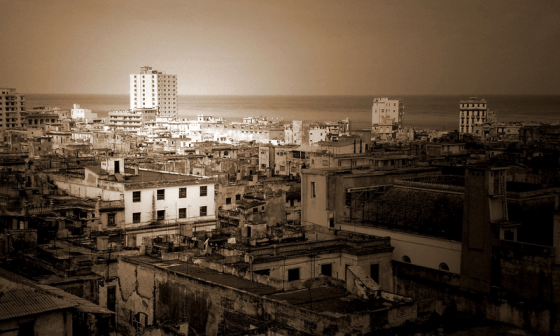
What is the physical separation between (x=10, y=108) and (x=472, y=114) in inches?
2543

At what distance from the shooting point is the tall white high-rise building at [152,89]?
154m

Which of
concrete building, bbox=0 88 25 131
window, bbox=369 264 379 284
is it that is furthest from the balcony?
concrete building, bbox=0 88 25 131

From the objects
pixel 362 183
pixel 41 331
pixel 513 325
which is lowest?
pixel 513 325

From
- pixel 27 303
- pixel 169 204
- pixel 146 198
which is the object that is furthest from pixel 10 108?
pixel 27 303

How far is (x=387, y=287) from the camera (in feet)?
70.2

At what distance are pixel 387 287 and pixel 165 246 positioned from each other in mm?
6433

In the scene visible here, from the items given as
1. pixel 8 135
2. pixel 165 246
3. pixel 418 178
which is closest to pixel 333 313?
pixel 165 246

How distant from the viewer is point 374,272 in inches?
845

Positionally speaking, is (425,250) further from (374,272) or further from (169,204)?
(169,204)

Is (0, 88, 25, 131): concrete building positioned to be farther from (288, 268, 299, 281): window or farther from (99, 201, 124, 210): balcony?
(288, 268, 299, 281): window

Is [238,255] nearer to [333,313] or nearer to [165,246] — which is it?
[165,246]

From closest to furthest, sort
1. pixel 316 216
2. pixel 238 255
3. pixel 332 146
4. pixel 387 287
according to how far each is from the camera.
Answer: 1. pixel 238 255
2. pixel 387 287
3. pixel 316 216
4. pixel 332 146

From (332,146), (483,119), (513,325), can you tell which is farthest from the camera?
(483,119)

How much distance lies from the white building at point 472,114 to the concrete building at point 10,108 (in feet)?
203
